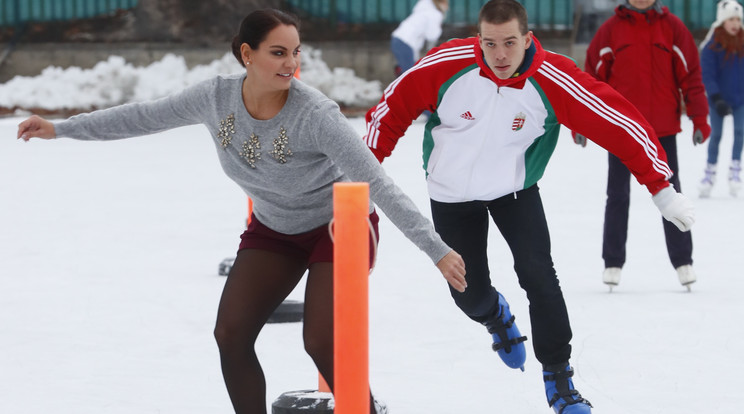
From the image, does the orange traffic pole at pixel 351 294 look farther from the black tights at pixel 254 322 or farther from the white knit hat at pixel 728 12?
the white knit hat at pixel 728 12

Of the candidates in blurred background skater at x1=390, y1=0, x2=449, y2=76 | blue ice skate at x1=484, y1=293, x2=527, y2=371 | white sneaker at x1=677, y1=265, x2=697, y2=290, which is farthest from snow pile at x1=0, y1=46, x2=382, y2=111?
blue ice skate at x1=484, y1=293, x2=527, y2=371

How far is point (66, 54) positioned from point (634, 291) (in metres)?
12.6

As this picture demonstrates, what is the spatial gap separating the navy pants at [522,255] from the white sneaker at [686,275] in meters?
2.00

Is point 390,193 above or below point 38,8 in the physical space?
above

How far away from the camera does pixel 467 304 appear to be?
464 centimetres

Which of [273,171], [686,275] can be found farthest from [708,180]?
[273,171]

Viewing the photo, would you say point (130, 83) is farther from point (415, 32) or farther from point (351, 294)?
point (351, 294)

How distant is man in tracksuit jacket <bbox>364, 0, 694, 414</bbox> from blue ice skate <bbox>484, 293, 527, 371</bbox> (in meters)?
0.36

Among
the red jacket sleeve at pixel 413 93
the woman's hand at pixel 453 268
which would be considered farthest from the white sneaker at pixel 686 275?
the woman's hand at pixel 453 268

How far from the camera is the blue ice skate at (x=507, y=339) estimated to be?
187 inches

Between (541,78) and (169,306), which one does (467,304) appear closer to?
(541,78)

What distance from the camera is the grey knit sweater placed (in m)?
3.45

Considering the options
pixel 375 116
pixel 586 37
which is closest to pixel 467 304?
pixel 375 116

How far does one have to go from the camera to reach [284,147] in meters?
3.56
